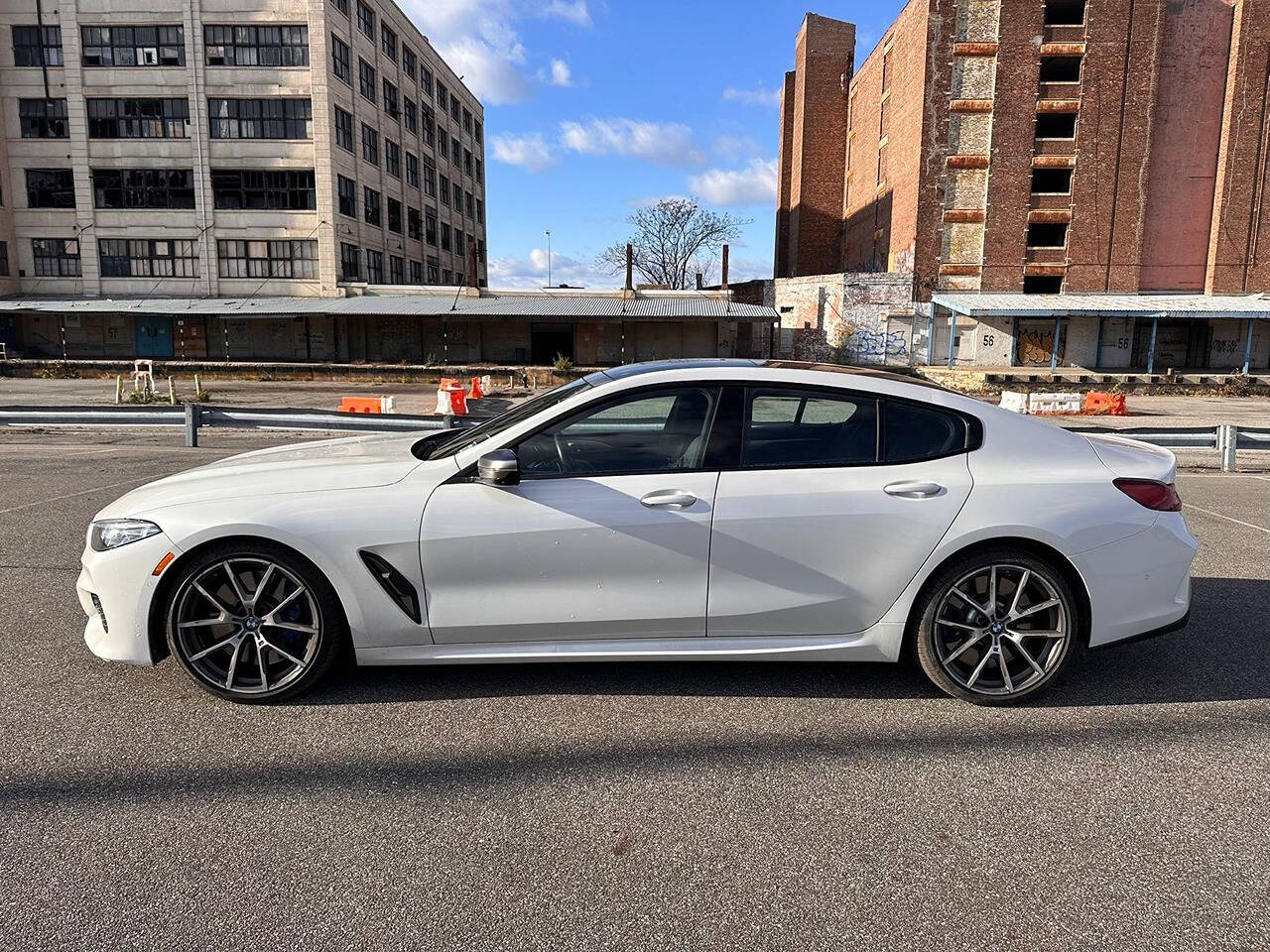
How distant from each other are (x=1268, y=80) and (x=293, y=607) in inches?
1981

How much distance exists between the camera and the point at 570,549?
3545mm

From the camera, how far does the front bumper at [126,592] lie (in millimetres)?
3576

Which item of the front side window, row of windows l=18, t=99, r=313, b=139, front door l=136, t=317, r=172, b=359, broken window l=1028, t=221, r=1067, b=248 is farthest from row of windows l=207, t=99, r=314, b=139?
the front side window

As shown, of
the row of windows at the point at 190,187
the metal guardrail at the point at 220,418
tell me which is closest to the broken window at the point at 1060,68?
the metal guardrail at the point at 220,418

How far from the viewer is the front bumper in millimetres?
3576

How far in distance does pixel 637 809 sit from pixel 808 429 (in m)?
1.87

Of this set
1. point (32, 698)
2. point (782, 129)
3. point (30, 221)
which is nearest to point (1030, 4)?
point (782, 129)

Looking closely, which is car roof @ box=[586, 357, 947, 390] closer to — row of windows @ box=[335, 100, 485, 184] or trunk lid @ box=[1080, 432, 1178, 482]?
trunk lid @ box=[1080, 432, 1178, 482]

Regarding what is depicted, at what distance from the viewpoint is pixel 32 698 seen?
3752 mm

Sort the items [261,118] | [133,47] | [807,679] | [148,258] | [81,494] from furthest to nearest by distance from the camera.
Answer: [148,258]
[261,118]
[133,47]
[81,494]
[807,679]

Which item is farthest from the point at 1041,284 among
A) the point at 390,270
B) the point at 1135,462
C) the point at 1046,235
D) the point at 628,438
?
the point at 628,438

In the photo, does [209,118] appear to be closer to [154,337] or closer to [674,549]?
[154,337]

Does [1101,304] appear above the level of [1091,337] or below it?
above

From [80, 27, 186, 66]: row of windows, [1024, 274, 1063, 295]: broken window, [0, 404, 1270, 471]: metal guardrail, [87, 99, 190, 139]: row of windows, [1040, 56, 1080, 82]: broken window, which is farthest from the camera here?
[87, 99, 190, 139]: row of windows
